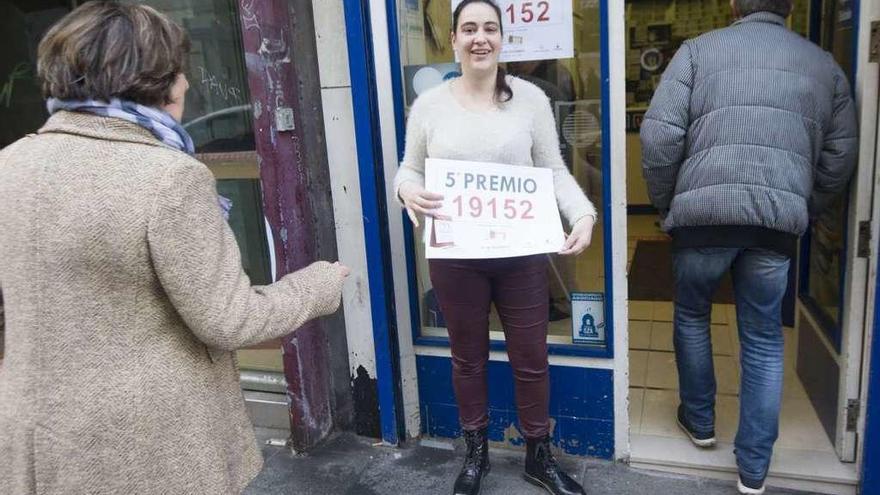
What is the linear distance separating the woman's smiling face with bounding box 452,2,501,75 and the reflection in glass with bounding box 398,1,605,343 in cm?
41

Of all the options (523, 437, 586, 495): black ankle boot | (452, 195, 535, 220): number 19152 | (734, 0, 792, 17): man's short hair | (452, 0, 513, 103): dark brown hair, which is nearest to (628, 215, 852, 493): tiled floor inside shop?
(523, 437, 586, 495): black ankle boot

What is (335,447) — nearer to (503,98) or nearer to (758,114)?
(503,98)

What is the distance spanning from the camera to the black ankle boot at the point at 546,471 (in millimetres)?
2840

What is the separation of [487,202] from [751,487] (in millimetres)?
1481

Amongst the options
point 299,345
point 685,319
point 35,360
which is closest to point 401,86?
point 299,345

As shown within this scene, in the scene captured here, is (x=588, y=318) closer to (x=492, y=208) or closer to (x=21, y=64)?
(x=492, y=208)

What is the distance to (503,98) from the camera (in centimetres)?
259

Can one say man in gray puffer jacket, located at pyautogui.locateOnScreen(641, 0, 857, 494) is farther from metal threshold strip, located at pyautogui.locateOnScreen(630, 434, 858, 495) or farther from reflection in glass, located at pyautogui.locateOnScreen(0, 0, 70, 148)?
reflection in glass, located at pyautogui.locateOnScreen(0, 0, 70, 148)

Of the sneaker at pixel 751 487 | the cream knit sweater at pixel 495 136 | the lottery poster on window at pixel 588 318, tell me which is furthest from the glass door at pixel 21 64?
the sneaker at pixel 751 487

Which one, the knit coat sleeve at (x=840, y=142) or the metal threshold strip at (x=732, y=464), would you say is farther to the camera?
the metal threshold strip at (x=732, y=464)

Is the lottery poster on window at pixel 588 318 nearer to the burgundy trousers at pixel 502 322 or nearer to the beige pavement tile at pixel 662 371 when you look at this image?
the burgundy trousers at pixel 502 322

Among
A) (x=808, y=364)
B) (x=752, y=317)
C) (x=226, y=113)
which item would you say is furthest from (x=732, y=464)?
(x=226, y=113)

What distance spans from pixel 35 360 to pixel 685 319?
2292 mm

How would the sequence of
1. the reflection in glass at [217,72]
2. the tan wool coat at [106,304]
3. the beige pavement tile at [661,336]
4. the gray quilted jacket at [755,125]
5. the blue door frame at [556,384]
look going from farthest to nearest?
1. the beige pavement tile at [661,336]
2. the reflection in glass at [217,72]
3. the blue door frame at [556,384]
4. the gray quilted jacket at [755,125]
5. the tan wool coat at [106,304]
